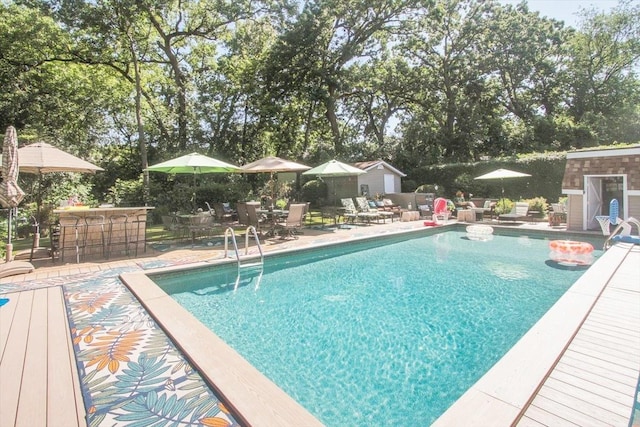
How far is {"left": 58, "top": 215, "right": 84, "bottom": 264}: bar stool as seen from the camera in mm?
6927

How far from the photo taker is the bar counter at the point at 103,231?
7.02 m

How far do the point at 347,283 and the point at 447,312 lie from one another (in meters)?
2.06

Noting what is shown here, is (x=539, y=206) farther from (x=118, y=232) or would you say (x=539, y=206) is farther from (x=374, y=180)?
(x=118, y=232)

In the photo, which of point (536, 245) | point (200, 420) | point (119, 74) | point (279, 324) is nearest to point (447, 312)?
point (279, 324)

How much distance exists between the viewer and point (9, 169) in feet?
20.1

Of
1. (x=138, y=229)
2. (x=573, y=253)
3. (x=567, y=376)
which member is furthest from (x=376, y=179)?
(x=567, y=376)

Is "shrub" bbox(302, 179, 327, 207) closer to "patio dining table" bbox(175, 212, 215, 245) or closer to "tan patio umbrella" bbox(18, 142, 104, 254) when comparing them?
"patio dining table" bbox(175, 212, 215, 245)

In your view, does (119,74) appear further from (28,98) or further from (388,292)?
(388,292)

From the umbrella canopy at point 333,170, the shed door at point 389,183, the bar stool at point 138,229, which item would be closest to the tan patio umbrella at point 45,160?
the bar stool at point 138,229

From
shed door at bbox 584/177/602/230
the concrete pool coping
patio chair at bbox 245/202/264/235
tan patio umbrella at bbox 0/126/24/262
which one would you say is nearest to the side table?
shed door at bbox 584/177/602/230

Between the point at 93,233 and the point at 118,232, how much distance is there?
1.59 ft

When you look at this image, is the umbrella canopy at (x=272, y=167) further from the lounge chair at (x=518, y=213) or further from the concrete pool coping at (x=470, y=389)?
the lounge chair at (x=518, y=213)

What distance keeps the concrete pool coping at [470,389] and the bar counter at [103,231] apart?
4011 millimetres

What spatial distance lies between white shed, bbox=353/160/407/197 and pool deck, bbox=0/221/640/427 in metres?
15.1
